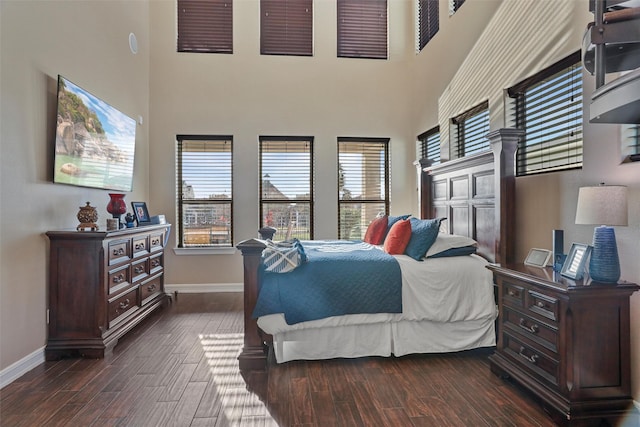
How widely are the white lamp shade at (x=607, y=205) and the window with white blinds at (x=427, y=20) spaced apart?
3.53 metres

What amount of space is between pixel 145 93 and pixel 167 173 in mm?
1143

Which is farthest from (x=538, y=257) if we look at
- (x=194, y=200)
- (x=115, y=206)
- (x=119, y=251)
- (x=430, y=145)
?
(x=194, y=200)

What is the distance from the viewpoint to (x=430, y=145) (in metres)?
5.00

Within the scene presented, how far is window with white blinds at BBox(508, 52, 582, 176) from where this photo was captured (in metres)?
2.40

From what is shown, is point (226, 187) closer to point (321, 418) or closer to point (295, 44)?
point (295, 44)

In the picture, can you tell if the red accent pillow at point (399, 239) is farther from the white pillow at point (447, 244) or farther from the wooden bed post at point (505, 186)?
the wooden bed post at point (505, 186)

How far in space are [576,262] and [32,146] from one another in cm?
383

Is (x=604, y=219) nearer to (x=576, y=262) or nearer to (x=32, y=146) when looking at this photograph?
(x=576, y=262)

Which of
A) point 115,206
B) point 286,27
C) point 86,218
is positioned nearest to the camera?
point 86,218

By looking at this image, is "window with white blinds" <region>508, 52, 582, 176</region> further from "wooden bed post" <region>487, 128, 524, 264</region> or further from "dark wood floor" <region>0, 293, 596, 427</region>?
"dark wood floor" <region>0, 293, 596, 427</region>

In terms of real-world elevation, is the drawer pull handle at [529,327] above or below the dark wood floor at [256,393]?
above

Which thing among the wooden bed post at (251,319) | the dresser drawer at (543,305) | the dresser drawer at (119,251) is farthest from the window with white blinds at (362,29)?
the dresser drawer at (543,305)

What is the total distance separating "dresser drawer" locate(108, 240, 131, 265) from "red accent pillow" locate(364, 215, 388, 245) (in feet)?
8.17

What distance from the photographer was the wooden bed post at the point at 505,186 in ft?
8.92
